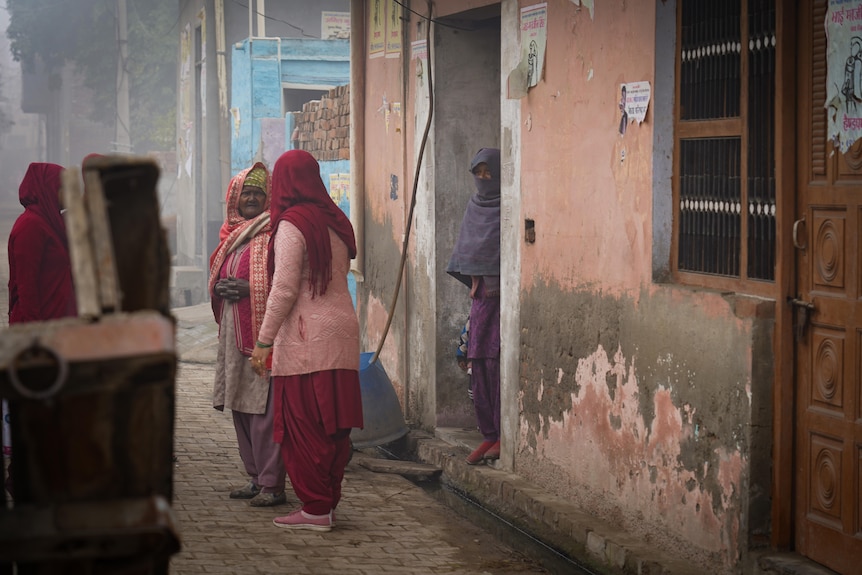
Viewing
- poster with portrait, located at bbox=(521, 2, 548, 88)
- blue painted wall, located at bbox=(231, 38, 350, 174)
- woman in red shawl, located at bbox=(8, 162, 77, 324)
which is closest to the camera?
woman in red shawl, located at bbox=(8, 162, 77, 324)

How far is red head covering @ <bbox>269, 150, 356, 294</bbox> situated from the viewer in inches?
248

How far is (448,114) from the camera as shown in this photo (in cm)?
837

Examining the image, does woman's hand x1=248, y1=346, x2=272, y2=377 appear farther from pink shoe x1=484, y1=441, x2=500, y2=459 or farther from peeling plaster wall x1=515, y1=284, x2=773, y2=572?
pink shoe x1=484, y1=441, x2=500, y2=459

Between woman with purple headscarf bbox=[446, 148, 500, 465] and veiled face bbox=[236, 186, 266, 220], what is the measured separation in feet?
4.33

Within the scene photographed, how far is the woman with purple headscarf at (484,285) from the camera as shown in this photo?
297 inches

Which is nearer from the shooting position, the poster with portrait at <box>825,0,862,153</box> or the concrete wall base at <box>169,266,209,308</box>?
the poster with portrait at <box>825,0,862,153</box>

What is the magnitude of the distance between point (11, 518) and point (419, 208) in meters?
6.70

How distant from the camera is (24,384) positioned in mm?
2045

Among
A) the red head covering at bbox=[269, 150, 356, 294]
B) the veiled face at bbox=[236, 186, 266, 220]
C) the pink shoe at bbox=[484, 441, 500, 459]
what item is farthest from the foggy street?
the veiled face at bbox=[236, 186, 266, 220]

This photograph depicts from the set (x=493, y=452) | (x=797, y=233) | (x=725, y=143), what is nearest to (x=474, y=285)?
(x=493, y=452)

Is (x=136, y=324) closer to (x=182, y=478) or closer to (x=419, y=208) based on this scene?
(x=182, y=478)

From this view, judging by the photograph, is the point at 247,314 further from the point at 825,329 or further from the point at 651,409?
the point at 825,329

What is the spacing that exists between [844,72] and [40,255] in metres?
4.13

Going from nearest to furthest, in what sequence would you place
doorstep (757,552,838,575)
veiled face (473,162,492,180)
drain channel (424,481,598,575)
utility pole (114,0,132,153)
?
doorstep (757,552,838,575) < drain channel (424,481,598,575) < veiled face (473,162,492,180) < utility pole (114,0,132,153)
